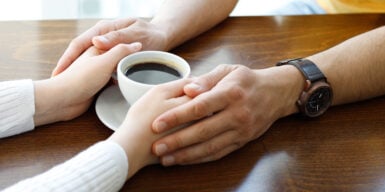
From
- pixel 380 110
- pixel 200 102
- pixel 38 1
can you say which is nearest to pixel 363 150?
pixel 380 110

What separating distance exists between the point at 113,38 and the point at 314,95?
369mm

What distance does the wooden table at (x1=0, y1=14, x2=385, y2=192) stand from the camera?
0.69m

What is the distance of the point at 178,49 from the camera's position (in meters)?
1.01

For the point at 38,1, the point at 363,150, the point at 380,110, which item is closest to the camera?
the point at 363,150

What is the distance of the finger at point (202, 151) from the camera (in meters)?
0.70

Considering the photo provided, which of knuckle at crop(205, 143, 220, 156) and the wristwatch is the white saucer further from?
the wristwatch

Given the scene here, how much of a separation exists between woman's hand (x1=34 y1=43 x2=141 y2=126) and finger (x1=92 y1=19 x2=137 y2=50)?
4 cm

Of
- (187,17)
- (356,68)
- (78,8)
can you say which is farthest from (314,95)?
(78,8)

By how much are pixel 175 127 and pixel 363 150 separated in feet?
1.01

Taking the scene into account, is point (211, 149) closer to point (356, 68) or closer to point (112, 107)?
point (112, 107)

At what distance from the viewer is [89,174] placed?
0.61m

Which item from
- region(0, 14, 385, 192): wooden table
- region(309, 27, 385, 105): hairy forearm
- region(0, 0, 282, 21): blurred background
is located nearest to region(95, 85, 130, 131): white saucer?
region(0, 14, 385, 192): wooden table

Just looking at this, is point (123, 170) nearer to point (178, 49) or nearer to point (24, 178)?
point (24, 178)

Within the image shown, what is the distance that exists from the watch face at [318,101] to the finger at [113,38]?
35cm
